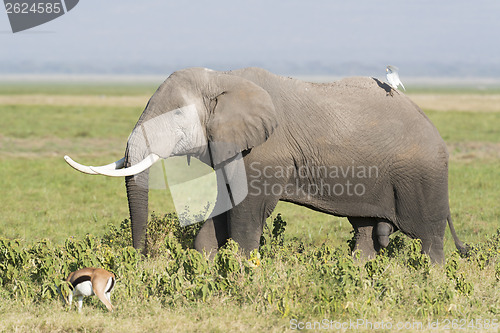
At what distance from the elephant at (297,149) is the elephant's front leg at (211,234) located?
0.04ft

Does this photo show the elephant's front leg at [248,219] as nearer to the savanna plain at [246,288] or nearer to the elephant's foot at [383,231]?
the savanna plain at [246,288]

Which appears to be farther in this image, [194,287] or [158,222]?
[158,222]

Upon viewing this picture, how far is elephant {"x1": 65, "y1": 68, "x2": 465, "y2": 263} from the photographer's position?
274 inches

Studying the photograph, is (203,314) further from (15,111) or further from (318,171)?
(15,111)

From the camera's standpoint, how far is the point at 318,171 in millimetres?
7305

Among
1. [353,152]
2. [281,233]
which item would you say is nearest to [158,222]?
[281,233]

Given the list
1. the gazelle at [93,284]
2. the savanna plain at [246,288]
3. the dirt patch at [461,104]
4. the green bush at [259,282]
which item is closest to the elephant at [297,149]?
the savanna plain at [246,288]

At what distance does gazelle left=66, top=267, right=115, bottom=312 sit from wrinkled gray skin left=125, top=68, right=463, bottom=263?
1.03 metres

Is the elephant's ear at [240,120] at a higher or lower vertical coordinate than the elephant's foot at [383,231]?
higher

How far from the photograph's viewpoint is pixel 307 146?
23.9 ft

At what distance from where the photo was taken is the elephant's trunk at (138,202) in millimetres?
6875

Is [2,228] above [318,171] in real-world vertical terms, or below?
below

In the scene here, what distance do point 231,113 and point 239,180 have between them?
0.71 meters

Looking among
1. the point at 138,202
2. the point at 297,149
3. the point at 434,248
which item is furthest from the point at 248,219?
the point at 434,248
